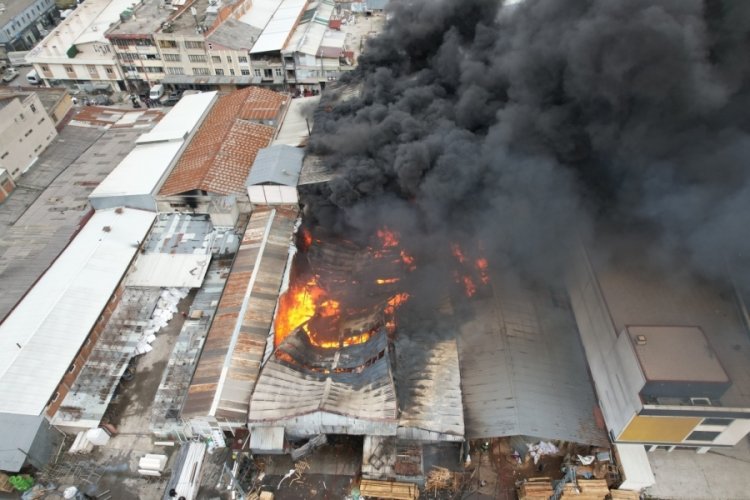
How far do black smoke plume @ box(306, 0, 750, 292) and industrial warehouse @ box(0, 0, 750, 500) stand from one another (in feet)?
0.54

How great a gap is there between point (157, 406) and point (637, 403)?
20780mm

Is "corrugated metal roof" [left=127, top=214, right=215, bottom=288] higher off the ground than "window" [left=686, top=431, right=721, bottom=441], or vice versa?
"window" [left=686, top=431, right=721, bottom=441]

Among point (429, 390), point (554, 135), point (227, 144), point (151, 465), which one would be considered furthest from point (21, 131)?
point (554, 135)

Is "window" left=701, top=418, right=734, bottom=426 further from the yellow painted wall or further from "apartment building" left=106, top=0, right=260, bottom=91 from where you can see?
"apartment building" left=106, top=0, right=260, bottom=91

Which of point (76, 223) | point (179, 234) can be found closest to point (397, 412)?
point (179, 234)

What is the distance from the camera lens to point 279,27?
168ft

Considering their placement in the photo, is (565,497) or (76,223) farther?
(76,223)

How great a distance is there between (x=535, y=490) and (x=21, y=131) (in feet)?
138

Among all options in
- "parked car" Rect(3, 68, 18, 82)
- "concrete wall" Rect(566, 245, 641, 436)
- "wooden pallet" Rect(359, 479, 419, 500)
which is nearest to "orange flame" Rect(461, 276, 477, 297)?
"concrete wall" Rect(566, 245, 641, 436)

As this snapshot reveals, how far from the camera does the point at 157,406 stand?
23.3 meters

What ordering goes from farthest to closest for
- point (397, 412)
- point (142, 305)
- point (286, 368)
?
1. point (142, 305)
2. point (286, 368)
3. point (397, 412)

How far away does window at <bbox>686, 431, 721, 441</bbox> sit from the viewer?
19.8 meters

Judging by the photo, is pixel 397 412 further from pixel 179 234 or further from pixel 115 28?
pixel 115 28

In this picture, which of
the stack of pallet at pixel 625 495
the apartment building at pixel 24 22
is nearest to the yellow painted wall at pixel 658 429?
the stack of pallet at pixel 625 495
